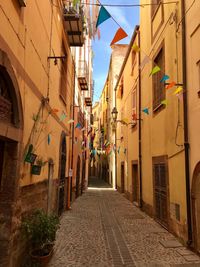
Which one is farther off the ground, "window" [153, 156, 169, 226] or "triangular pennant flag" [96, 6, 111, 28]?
"triangular pennant flag" [96, 6, 111, 28]

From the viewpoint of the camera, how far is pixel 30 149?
469cm

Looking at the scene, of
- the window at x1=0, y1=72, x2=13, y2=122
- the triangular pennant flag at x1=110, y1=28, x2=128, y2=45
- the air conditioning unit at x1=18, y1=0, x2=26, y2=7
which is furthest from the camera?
the triangular pennant flag at x1=110, y1=28, x2=128, y2=45

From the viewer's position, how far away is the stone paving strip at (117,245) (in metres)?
4.99

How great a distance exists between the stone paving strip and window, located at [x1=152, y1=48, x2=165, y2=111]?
154 inches

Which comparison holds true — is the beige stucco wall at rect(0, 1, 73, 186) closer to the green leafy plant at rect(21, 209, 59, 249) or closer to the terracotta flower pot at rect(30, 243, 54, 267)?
the green leafy plant at rect(21, 209, 59, 249)

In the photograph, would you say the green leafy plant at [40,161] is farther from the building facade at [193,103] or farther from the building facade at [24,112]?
the building facade at [193,103]

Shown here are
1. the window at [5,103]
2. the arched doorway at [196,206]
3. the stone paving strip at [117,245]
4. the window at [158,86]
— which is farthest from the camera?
→ the window at [158,86]

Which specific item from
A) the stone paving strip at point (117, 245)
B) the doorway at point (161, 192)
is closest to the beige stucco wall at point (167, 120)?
the doorway at point (161, 192)

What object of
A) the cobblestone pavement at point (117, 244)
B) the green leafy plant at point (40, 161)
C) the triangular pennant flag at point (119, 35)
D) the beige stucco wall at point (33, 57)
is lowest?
the cobblestone pavement at point (117, 244)

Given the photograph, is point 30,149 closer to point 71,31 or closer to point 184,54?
point 184,54

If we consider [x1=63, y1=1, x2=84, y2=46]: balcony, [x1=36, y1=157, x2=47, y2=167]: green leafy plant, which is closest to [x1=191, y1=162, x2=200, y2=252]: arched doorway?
[x1=36, y1=157, x2=47, y2=167]: green leafy plant

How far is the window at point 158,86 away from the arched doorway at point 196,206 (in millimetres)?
3331

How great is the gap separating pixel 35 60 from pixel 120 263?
166 inches

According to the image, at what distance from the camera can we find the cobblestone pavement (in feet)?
16.4
